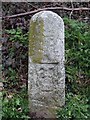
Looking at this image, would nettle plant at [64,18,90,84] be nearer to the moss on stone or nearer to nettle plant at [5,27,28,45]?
nettle plant at [5,27,28,45]

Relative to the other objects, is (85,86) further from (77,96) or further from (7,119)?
(7,119)

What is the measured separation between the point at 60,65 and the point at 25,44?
155cm

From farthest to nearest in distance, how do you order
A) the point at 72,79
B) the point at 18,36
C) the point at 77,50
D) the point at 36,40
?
the point at 18,36 < the point at 77,50 < the point at 72,79 < the point at 36,40

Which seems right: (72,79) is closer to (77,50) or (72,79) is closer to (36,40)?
(77,50)

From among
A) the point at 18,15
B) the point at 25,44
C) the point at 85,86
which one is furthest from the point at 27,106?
the point at 18,15

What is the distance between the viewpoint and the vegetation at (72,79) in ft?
14.2

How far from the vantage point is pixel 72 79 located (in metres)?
5.13

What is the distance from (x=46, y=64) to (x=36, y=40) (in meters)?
0.29

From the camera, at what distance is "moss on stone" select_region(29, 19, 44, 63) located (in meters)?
4.25

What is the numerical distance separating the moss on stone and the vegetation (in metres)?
0.56

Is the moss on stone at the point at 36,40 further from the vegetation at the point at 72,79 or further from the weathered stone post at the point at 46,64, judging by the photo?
the vegetation at the point at 72,79

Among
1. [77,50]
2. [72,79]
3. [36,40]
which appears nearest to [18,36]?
[77,50]

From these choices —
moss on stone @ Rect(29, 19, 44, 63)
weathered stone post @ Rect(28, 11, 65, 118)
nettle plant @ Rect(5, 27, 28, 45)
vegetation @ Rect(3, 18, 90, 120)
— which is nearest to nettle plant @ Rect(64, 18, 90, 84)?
vegetation @ Rect(3, 18, 90, 120)

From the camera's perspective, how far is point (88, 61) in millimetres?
5301
